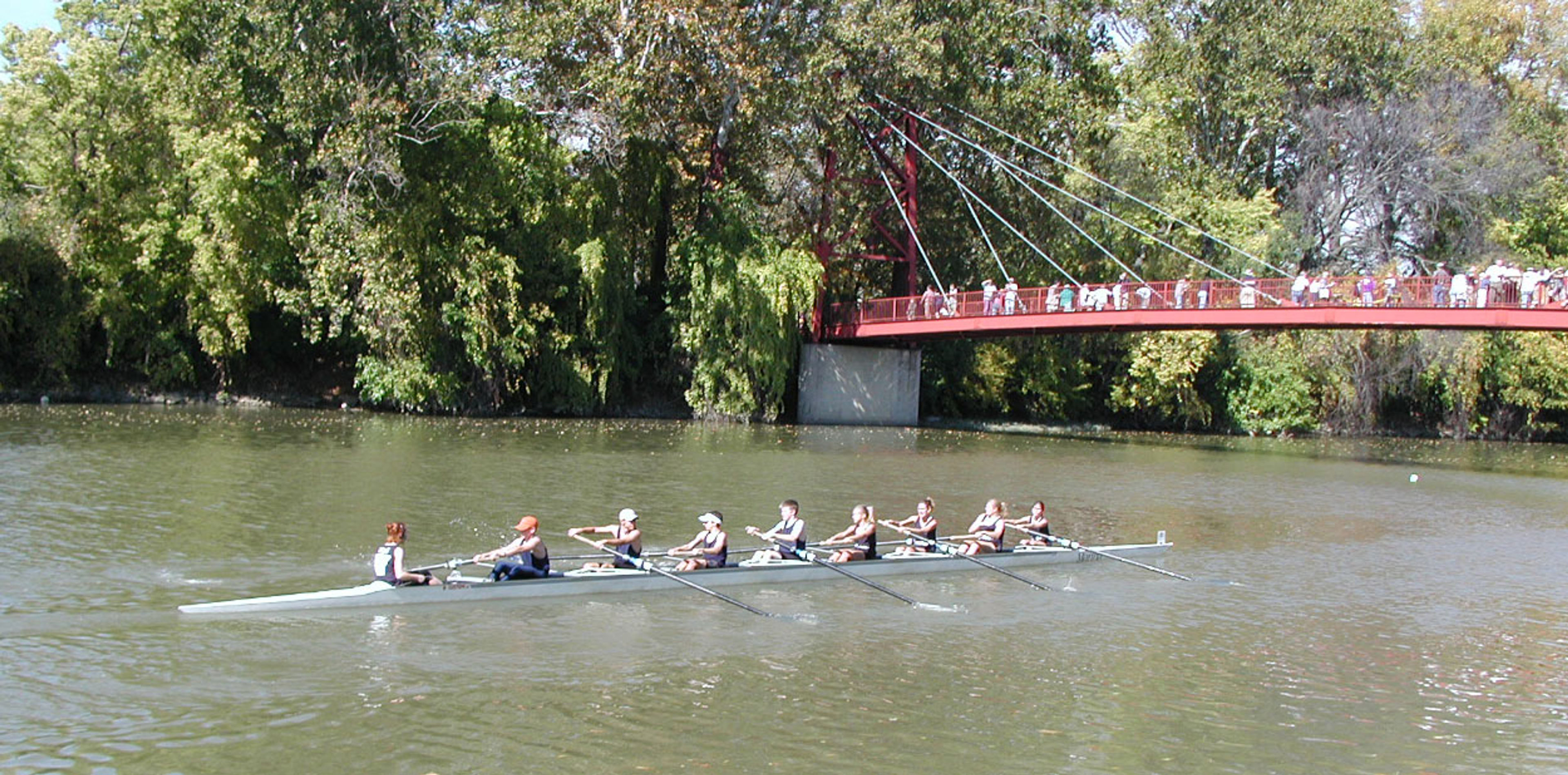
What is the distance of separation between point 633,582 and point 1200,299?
29.0 m

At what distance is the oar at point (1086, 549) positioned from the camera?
21.0 metres

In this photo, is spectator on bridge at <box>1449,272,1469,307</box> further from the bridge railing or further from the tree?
the tree

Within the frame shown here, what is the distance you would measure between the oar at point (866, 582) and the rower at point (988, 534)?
2191 millimetres

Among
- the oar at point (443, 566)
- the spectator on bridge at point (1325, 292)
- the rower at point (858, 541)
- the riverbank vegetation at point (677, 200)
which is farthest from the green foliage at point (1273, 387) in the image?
the oar at point (443, 566)

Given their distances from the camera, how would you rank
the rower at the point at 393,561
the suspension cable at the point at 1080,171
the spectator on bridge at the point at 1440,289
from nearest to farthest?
the rower at the point at 393,561
the spectator on bridge at the point at 1440,289
the suspension cable at the point at 1080,171

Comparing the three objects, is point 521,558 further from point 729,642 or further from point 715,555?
point 729,642

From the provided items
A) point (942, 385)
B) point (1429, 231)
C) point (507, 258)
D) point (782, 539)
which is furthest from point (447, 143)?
point (1429, 231)

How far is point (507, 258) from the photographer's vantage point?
41344 millimetres

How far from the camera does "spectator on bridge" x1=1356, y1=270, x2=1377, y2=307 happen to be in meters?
39.3

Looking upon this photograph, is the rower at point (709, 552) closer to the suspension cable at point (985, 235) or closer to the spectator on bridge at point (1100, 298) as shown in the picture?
the spectator on bridge at point (1100, 298)

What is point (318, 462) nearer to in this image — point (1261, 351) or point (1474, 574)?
point (1474, 574)

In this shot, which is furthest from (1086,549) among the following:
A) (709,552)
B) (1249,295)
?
(1249,295)

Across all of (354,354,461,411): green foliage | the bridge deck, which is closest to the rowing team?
(354,354,461,411): green foliage

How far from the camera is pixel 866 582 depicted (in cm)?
1841
